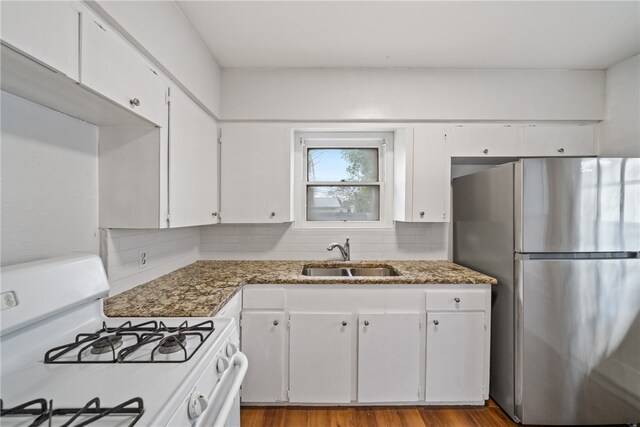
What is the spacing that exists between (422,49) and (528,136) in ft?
3.81

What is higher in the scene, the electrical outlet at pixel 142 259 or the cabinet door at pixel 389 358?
the electrical outlet at pixel 142 259

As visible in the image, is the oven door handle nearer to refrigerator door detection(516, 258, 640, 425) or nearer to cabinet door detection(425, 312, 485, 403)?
cabinet door detection(425, 312, 485, 403)

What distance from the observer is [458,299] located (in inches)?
77.6

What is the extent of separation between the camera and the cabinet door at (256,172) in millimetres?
2398

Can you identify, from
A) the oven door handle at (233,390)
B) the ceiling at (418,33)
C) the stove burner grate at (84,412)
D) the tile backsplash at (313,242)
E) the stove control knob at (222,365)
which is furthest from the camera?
the tile backsplash at (313,242)

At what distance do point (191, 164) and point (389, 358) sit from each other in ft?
5.97

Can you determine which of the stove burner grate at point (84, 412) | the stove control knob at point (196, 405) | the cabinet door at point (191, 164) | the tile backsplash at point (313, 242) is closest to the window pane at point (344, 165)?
the tile backsplash at point (313, 242)

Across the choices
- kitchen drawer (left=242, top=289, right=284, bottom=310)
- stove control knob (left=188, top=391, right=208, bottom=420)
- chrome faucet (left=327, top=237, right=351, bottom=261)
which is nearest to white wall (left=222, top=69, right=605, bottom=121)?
chrome faucet (left=327, top=237, right=351, bottom=261)

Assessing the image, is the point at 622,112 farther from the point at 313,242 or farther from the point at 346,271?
the point at 313,242

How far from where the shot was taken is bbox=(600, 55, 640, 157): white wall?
2154mm

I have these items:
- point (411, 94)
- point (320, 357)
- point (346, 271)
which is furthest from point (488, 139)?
point (320, 357)

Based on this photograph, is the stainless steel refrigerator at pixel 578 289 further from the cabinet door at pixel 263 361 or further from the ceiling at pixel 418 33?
the cabinet door at pixel 263 361

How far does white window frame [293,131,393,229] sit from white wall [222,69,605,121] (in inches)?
12.6

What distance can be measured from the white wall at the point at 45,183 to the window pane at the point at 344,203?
1686mm
